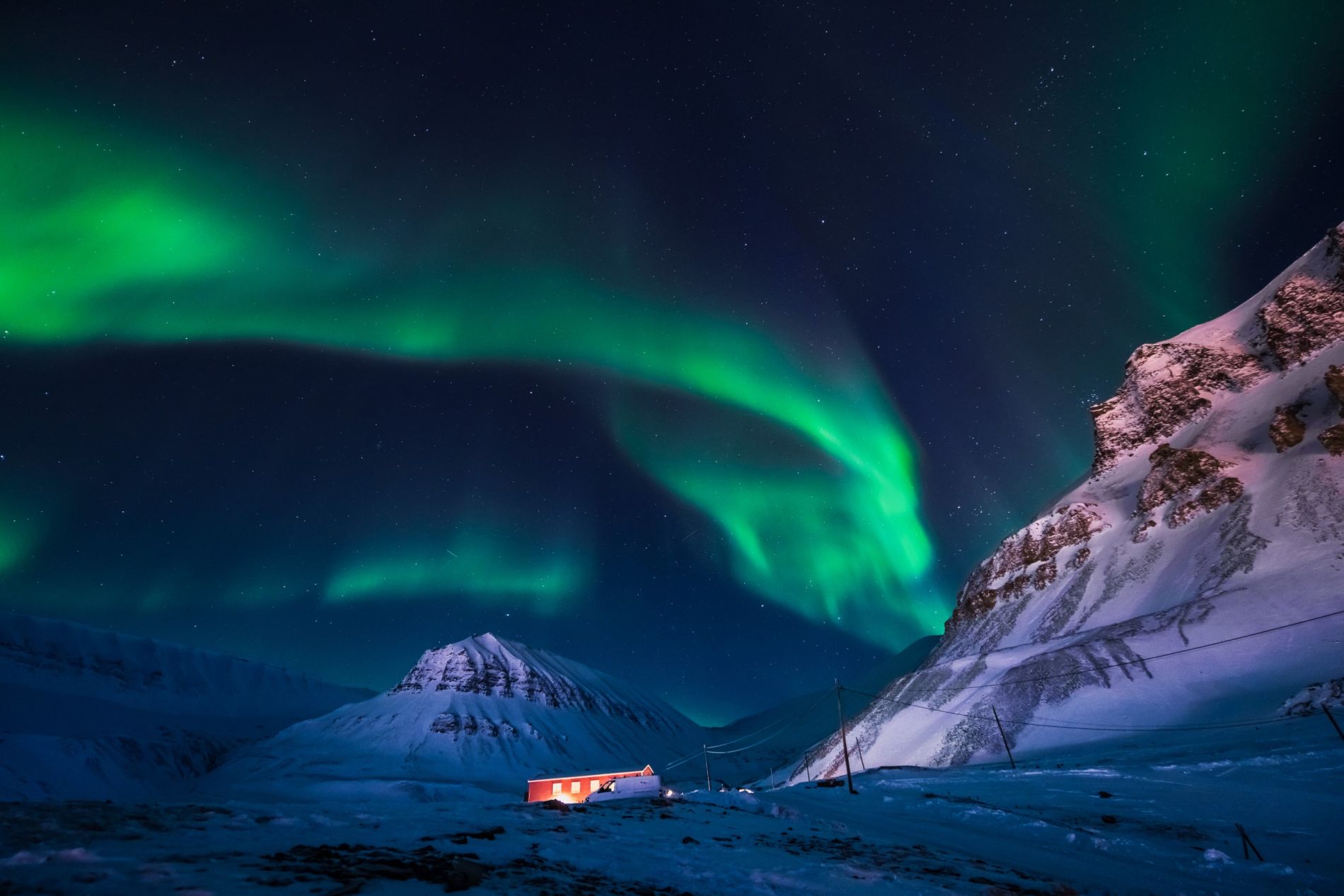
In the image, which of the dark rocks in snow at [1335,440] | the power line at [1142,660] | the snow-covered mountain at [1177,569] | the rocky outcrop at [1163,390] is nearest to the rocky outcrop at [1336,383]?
the snow-covered mountain at [1177,569]

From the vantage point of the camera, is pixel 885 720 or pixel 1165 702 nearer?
pixel 1165 702

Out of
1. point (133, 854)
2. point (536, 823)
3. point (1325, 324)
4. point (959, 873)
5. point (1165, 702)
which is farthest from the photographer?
point (1325, 324)

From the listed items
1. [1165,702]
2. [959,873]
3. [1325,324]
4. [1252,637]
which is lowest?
[959,873]

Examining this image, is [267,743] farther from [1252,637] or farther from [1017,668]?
[1252,637]

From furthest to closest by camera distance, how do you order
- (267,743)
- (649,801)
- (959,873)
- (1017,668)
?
(267,743), (1017,668), (649,801), (959,873)

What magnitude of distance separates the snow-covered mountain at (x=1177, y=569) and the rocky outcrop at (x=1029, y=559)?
363 mm

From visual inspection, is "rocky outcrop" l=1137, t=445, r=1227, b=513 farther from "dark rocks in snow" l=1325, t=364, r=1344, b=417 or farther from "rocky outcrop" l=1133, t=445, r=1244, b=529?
"dark rocks in snow" l=1325, t=364, r=1344, b=417

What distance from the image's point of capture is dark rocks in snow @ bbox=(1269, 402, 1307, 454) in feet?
300

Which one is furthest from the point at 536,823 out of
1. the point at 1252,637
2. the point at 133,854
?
the point at 1252,637

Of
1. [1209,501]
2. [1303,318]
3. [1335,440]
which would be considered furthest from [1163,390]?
[1335,440]

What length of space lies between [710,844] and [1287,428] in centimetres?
12427

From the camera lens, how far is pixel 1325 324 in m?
113

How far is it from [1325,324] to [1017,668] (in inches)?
3963

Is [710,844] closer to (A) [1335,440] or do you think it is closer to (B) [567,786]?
(B) [567,786]
